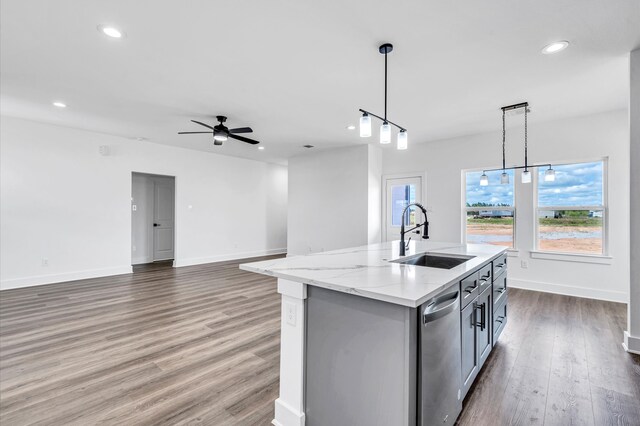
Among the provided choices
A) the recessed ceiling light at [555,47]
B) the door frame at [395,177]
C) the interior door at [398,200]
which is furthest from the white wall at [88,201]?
the recessed ceiling light at [555,47]

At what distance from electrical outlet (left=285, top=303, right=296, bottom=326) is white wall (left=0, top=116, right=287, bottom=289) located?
5.48 metres

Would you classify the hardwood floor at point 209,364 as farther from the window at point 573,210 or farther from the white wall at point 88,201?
the white wall at point 88,201

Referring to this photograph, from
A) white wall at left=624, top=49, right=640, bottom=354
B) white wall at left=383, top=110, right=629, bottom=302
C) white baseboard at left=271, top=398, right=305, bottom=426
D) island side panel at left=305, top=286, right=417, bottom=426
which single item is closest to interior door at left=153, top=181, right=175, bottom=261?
white wall at left=383, top=110, right=629, bottom=302

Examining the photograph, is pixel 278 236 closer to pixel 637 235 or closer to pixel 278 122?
pixel 278 122

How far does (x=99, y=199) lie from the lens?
18.3ft

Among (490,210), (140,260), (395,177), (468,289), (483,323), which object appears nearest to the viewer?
(468,289)

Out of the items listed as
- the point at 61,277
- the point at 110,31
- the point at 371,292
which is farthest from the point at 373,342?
the point at 61,277

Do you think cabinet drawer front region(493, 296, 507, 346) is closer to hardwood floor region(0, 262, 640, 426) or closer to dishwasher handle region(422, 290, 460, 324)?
hardwood floor region(0, 262, 640, 426)

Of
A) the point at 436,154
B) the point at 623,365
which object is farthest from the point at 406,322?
the point at 436,154

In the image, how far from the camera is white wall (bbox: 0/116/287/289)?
15.7 feet

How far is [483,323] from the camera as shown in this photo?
2252mm

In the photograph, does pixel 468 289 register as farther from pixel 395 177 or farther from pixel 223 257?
pixel 223 257

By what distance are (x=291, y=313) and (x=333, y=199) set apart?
16.9ft

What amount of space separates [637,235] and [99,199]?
7524 millimetres
